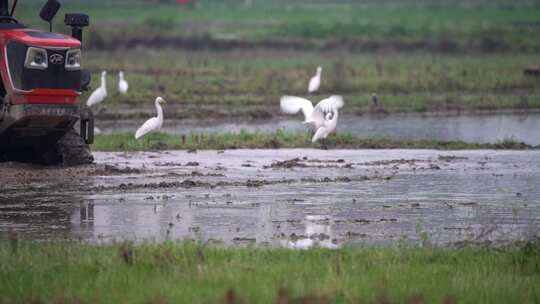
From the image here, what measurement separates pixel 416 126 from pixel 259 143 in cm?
672

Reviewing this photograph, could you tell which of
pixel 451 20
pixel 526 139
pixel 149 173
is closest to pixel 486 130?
pixel 526 139

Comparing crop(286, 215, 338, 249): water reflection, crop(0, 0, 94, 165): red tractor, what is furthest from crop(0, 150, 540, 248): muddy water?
crop(0, 0, 94, 165): red tractor

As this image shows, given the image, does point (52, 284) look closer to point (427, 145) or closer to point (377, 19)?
point (427, 145)

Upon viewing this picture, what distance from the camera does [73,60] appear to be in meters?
15.4

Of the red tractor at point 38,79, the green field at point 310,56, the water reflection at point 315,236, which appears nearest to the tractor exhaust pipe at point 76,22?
the red tractor at point 38,79

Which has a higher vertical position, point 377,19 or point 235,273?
point 377,19

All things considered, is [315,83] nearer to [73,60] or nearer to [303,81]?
[303,81]

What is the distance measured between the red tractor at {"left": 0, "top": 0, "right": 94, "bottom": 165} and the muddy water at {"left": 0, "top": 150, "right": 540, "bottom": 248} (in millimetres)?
786

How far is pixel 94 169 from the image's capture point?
56.1 ft

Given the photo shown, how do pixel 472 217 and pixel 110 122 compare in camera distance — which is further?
pixel 110 122

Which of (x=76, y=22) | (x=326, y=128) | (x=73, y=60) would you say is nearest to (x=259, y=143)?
(x=326, y=128)

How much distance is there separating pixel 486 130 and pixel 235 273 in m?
17.4

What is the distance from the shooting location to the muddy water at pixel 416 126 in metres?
24.6

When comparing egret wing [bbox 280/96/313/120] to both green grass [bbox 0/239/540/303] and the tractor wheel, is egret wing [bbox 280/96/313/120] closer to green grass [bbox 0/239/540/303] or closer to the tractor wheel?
the tractor wheel
